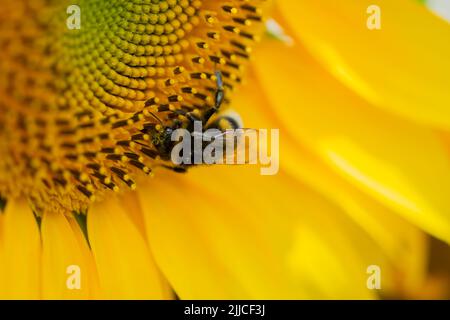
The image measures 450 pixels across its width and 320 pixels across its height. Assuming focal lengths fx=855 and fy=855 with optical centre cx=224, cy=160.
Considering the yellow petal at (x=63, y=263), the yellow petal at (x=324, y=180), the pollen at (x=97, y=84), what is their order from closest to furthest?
1. the pollen at (x=97, y=84)
2. the yellow petal at (x=63, y=263)
3. the yellow petal at (x=324, y=180)

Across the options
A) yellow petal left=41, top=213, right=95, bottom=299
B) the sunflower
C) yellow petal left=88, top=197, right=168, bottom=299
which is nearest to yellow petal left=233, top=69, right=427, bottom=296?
the sunflower

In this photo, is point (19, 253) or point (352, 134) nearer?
point (19, 253)

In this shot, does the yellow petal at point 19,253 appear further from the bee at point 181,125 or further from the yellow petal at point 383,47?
the yellow petal at point 383,47

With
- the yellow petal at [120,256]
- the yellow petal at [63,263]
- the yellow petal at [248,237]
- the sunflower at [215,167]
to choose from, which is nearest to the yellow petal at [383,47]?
the sunflower at [215,167]

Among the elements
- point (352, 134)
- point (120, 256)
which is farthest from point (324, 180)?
point (120, 256)

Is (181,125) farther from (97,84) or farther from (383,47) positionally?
(383,47)

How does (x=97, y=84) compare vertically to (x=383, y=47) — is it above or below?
below
